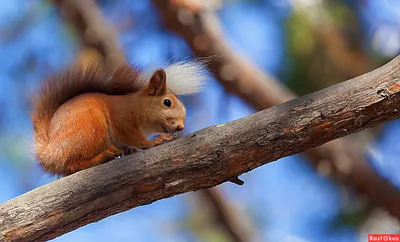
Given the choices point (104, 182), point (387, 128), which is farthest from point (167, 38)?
point (104, 182)

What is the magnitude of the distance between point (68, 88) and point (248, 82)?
187 centimetres

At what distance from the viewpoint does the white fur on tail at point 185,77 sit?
3074 millimetres

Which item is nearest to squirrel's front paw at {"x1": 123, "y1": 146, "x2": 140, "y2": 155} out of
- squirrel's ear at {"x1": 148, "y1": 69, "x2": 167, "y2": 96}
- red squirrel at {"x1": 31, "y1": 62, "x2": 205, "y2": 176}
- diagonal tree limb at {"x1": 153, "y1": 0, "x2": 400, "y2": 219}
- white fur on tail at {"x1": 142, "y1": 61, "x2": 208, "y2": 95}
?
red squirrel at {"x1": 31, "y1": 62, "x2": 205, "y2": 176}

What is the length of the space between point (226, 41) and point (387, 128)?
4.72ft

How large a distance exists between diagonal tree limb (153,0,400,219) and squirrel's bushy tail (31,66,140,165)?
1.28 metres

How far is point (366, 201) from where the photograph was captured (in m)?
4.11

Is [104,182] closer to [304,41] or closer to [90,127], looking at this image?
[90,127]

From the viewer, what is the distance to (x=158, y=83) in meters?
2.90

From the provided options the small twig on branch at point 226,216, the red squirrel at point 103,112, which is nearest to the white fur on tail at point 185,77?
the red squirrel at point 103,112

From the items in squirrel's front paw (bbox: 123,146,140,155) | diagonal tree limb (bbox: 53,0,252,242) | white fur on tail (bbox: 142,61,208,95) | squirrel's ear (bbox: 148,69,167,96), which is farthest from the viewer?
diagonal tree limb (bbox: 53,0,252,242)

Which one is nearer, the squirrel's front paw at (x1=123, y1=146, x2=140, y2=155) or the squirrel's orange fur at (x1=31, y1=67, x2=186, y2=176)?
the squirrel's orange fur at (x1=31, y1=67, x2=186, y2=176)

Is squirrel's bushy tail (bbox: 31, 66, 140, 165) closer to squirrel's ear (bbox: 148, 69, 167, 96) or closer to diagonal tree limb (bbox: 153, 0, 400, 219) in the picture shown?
squirrel's ear (bbox: 148, 69, 167, 96)

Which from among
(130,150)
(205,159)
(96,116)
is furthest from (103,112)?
(205,159)

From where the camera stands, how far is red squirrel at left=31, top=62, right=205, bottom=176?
98.3 inches
